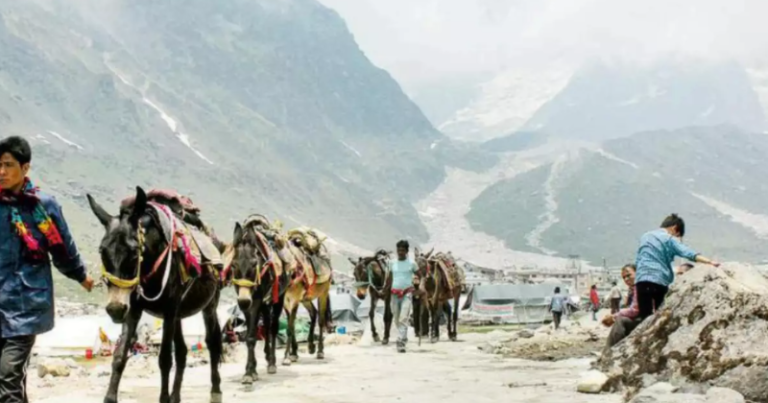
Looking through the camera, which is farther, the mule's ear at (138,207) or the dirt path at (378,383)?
the dirt path at (378,383)

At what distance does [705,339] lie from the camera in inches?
357

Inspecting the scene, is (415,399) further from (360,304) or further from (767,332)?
(360,304)

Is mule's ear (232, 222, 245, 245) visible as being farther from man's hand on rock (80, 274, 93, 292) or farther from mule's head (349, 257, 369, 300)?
mule's head (349, 257, 369, 300)

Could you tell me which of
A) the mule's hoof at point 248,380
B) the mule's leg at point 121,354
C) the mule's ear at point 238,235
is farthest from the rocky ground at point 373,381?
the mule's leg at point 121,354

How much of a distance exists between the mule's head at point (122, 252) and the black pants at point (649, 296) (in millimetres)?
5860

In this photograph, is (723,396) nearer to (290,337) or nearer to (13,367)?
(13,367)

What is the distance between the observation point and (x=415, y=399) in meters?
10.2

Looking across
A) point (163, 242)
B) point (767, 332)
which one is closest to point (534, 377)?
point (767, 332)

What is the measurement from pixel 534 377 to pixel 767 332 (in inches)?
167

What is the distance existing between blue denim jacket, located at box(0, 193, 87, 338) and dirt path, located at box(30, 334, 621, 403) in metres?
4.81

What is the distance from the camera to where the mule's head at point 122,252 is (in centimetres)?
741

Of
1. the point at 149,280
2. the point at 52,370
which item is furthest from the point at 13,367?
the point at 52,370

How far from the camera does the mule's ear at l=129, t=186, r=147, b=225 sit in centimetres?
805

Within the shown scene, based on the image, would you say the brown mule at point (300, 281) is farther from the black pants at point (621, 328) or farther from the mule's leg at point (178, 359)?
the black pants at point (621, 328)
